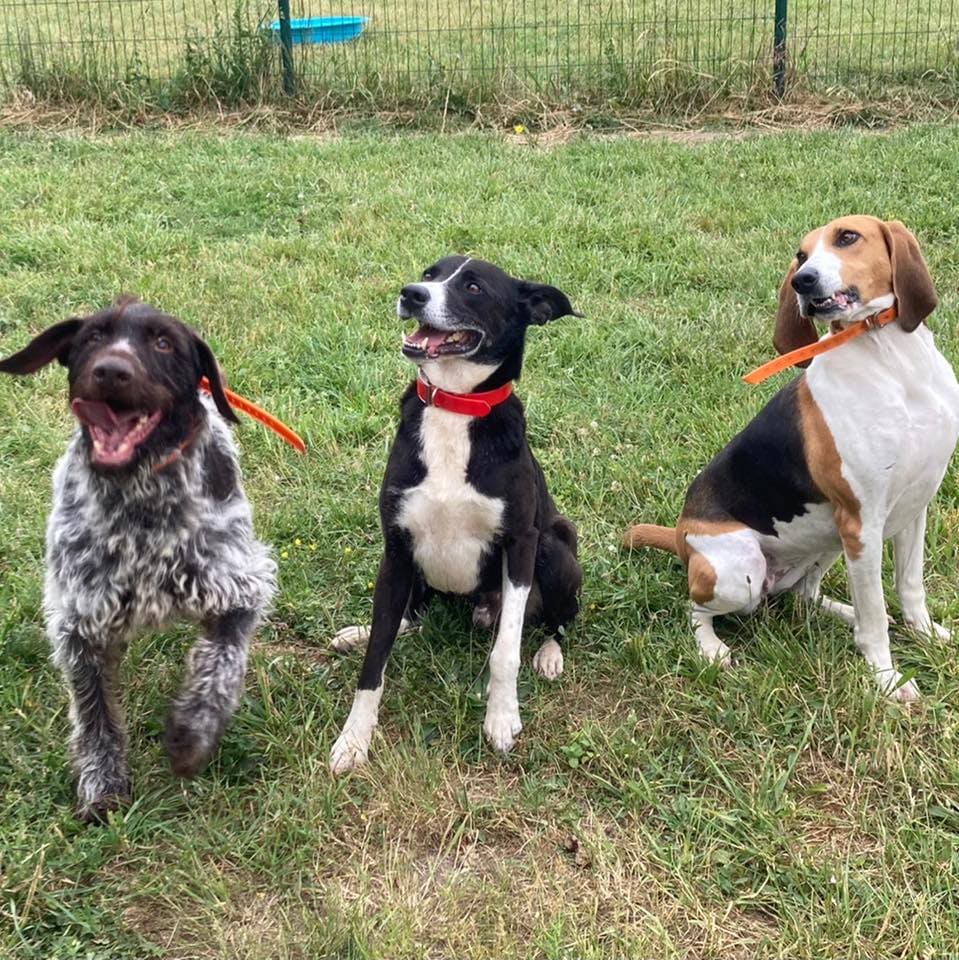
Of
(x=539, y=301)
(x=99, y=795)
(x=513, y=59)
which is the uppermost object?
(x=513, y=59)

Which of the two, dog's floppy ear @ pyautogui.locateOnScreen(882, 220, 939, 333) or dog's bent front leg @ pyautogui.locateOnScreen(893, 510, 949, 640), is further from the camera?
dog's bent front leg @ pyautogui.locateOnScreen(893, 510, 949, 640)

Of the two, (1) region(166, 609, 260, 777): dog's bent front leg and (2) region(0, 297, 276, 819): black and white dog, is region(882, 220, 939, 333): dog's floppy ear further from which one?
(1) region(166, 609, 260, 777): dog's bent front leg

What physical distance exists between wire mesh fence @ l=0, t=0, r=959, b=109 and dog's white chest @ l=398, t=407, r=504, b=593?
7893 mm

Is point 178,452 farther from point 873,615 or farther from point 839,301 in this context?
point 873,615

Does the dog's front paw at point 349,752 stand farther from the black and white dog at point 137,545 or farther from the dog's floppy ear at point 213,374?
the dog's floppy ear at point 213,374

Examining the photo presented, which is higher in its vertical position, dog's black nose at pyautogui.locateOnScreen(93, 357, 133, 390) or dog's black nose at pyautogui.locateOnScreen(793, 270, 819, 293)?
dog's black nose at pyautogui.locateOnScreen(793, 270, 819, 293)

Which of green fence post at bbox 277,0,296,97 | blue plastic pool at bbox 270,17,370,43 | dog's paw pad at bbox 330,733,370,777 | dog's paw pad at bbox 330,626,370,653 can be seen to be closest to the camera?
dog's paw pad at bbox 330,733,370,777

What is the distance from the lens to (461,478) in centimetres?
283

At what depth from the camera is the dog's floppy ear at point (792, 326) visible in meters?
3.08

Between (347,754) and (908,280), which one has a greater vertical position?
(908,280)

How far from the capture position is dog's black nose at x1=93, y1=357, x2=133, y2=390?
230 cm

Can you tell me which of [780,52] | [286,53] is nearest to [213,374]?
[286,53]

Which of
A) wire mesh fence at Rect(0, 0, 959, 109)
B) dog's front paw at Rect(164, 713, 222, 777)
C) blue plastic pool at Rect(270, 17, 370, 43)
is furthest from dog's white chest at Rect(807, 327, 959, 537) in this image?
blue plastic pool at Rect(270, 17, 370, 43)

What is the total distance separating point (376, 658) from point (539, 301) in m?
1.15
